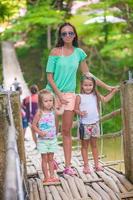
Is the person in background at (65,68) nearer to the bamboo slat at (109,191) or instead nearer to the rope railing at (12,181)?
the bamboo slat at (109,191)

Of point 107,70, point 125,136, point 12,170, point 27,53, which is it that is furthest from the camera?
point 27,53

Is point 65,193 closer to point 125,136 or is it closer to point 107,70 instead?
point 125,136

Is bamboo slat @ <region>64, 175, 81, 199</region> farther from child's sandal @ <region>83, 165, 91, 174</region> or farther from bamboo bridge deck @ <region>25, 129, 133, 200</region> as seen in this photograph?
child's sandal @ <region>83, 165, 91, 174</region>

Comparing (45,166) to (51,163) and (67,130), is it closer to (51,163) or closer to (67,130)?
(51,163)

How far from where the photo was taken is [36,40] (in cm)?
2170

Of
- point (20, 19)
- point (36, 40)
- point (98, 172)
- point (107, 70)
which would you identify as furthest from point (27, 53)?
point (98, 172)

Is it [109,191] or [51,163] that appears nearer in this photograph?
[109,191]

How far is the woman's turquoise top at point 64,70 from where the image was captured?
4438 mm

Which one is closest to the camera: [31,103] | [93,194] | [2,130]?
[2,130]

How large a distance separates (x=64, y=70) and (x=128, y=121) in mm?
644

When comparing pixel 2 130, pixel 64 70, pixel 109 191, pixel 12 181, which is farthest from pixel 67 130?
pixel 12 181

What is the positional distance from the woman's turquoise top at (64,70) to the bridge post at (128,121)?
16.7 inches

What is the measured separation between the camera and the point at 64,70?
444 centimetres

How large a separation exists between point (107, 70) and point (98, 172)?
14420 millimetres
